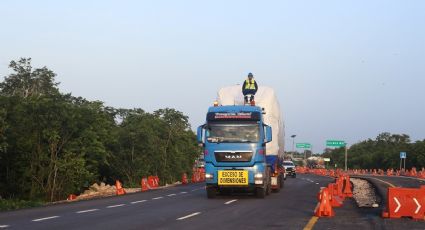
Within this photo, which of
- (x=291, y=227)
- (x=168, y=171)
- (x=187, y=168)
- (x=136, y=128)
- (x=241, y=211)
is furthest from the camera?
(x=187, y=168)

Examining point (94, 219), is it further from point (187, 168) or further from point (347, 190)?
point (187, 168)

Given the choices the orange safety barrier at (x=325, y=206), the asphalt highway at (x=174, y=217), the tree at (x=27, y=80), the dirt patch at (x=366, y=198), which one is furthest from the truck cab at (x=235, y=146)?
the tree at (x=27, y=80)

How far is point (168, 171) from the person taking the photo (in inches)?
2156

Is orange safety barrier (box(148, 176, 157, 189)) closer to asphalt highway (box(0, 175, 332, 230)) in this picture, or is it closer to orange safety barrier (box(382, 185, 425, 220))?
asphalt highway (box(0, 175, 332, 230))

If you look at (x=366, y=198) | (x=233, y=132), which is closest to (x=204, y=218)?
(x=233, y=132)

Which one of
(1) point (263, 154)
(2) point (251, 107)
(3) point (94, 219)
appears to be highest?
(2) point (251, 107)

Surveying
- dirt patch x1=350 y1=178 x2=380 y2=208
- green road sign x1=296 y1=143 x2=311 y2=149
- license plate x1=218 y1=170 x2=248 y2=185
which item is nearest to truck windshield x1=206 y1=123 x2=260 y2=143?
license plate x1=218 y1=170 x2=248 y2=185

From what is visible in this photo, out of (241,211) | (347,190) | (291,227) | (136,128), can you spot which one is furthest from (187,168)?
(291,227)

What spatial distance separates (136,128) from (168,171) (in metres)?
8.62

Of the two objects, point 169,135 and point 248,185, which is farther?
point 169,135

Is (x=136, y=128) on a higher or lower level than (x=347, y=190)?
higher

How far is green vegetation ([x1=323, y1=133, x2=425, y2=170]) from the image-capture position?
104062 millimetres

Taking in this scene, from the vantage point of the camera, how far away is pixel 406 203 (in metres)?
16.3

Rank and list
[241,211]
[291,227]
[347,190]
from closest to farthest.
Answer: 1. [291,227]
2. [241,211]
3. [347,190]
